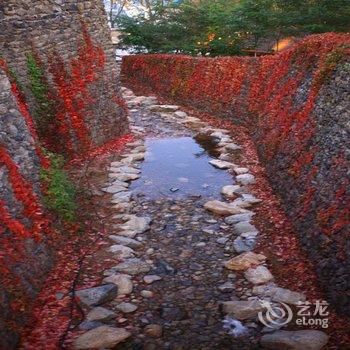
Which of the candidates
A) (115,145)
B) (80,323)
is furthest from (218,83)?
(80,323)

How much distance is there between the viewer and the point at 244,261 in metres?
6.00

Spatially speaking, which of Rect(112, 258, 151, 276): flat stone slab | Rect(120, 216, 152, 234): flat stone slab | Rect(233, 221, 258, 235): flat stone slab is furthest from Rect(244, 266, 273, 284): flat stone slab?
Rect(120, 216, 152, 234): flat stone slab

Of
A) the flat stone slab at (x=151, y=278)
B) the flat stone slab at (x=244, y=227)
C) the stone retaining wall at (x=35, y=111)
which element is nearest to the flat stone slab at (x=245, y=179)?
the flat stone slab at (x=244, y=227)

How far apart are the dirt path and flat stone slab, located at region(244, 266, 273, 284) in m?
0.01

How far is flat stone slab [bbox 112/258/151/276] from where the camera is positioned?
5.88 m

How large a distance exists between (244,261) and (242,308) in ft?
3.69

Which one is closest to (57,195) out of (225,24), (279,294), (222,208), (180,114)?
(222,208)

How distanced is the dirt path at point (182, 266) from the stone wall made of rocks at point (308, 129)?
0.73m

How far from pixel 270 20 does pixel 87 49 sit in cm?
650

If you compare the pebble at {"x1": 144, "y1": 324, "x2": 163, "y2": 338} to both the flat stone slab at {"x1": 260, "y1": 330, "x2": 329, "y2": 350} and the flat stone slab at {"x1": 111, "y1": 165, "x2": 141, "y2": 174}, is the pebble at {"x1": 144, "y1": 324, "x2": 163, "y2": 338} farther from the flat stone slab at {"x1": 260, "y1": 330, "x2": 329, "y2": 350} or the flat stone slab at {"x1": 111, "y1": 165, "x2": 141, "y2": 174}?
the flat stone slab at {"x1": 111, "y1": 165, "x2": 141, "y2": 174}

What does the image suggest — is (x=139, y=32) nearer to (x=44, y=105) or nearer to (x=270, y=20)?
(x=270, y=20)

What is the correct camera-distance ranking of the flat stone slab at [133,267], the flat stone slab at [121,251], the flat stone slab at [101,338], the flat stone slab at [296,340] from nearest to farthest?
the flat stone slab at [296,340], the flat stone slab at [101,338], the flat stone slab at [133,267], the flat stone slab at [121,251]

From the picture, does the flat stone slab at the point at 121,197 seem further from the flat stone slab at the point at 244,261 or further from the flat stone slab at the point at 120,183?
the flat stone slab at the point at 244,261

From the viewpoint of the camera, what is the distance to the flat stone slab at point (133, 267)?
5884mm
